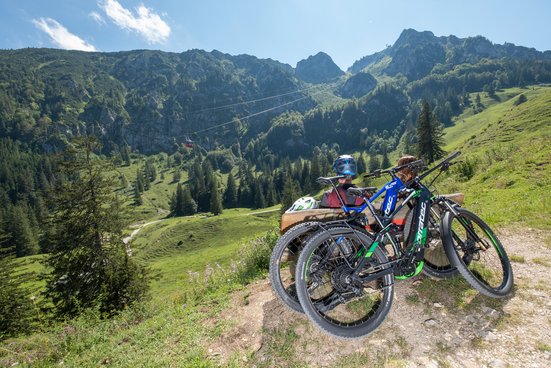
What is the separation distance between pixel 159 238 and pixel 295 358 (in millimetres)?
87938

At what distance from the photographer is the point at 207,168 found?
190375 mm

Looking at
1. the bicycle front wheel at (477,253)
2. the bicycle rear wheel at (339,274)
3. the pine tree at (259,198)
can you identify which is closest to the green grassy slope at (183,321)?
the bicycle rear wheel at (339,274)

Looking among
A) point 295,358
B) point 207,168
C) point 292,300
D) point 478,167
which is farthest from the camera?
point 207,168

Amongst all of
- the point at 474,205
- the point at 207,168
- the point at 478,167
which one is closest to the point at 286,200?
the point at 478,167

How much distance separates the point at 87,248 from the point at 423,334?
23.7m

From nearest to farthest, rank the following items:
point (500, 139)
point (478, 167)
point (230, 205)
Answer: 1. point (478, 167)
2. point (500, 139)
3. point (230, 205)

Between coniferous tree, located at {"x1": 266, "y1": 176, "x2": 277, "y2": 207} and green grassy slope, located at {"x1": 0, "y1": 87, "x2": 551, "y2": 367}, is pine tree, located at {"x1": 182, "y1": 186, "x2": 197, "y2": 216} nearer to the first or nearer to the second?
coniferous tree, located at {"x1": 266, "y1": 176, "x2": 277, "y2": 207}

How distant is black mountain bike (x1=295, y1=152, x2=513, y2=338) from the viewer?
484 centimetres

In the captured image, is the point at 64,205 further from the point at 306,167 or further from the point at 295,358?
the point at 306,167

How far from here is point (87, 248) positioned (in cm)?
2194

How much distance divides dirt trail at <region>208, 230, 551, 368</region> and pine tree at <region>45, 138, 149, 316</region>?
18081 millimetres

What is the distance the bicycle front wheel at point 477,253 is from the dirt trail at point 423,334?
370 mm

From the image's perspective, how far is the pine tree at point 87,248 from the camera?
831 inches

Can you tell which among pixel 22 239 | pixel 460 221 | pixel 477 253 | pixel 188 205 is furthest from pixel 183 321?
pixel 188 205
